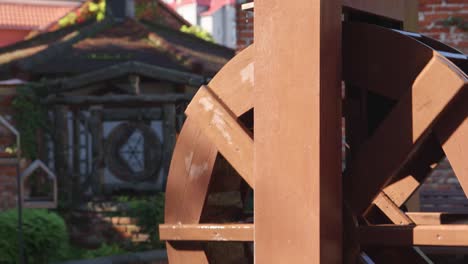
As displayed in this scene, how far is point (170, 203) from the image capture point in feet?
10.6

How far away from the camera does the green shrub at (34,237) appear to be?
8.77m

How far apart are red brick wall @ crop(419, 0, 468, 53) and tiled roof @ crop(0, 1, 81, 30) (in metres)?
17.0

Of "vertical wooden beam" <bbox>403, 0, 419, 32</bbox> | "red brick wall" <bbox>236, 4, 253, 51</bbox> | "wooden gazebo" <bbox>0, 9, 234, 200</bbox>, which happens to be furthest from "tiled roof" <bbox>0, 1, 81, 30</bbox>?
"vertical wooden beam" <bbox>403, 0, 419, 32</bbox>

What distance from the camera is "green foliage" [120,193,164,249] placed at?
10445 mm

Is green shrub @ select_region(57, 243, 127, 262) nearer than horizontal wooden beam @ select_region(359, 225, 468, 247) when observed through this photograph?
No

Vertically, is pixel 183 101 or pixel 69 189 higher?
pixel 183 101

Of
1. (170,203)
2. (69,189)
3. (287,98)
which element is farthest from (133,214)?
(287,98)

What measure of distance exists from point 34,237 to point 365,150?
6.85 m

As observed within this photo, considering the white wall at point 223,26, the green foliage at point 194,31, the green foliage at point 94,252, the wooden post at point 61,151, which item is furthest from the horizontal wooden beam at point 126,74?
the white wall at point 223,26

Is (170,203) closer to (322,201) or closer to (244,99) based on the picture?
(244,99)

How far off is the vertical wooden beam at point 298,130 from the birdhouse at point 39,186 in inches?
344

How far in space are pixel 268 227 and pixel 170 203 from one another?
62cm

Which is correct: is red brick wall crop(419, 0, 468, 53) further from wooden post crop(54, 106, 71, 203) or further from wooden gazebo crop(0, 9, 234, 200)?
wooden post crop(54, 106, 71, 203)

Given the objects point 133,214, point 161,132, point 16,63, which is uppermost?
point 16,63
